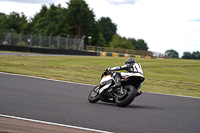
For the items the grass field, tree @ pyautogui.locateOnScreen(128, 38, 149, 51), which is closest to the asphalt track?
→ the grass field

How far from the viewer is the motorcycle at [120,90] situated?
7.91m

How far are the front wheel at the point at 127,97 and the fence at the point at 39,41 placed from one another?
31.8 metres

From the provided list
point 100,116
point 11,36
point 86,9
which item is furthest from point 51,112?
point 86,9

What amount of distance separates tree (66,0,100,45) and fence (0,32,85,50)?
4382cm

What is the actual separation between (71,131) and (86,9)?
295 ft

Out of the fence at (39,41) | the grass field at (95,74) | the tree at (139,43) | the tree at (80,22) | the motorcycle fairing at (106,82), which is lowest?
the grass field at (95,74)

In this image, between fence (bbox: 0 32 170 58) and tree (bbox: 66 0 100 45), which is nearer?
fence (bbox: 0 32 170 58)

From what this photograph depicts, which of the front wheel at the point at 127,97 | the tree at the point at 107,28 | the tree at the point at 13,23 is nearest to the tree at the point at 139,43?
the tree at the point at 107,28

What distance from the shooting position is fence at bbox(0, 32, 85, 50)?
38.3 m

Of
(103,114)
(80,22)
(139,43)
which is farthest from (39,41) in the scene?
(139,43)

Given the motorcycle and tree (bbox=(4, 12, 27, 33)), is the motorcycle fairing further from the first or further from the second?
tree (bbox=(4, 12, 27, 33))

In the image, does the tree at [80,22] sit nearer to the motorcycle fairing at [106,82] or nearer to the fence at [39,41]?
the fence at [39,41]

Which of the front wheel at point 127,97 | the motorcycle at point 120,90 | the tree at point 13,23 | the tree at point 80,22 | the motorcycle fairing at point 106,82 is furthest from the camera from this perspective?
the tree at point 13,23

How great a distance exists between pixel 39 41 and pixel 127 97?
36533mm
